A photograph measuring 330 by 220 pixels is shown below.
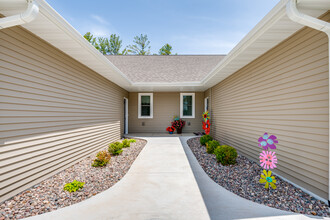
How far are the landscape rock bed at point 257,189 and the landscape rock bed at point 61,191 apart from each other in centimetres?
208

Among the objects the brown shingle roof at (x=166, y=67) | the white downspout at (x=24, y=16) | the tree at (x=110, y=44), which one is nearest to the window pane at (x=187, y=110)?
the brown shingle roof at (x=166, y=67)

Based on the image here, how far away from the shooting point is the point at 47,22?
234cm

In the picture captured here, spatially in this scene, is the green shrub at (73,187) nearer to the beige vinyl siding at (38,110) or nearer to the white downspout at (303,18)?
the beige vinyl siding at (38,110)

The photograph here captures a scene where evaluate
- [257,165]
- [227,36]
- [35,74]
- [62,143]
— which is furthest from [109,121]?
[227,36]

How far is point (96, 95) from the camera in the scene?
5227 millimetres

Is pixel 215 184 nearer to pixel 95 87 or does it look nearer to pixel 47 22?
pixel 47 22

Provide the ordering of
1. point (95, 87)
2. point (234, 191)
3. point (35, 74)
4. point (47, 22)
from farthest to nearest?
1. point (95, 87)
2. point (35, 74)
3. point (234, 191)
4. point (47, 22)

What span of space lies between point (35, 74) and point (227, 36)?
25.7ft

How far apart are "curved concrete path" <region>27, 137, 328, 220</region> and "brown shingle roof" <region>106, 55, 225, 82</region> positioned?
19.2ft

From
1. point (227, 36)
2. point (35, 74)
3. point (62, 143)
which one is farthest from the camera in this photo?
point (227, 36)

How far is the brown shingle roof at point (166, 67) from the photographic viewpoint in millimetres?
8513

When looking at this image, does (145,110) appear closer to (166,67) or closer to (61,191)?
(166,67)

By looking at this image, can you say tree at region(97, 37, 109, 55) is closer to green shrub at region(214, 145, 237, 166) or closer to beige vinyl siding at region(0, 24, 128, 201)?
beige vinyl siding at region(0, 24, 128, 201)

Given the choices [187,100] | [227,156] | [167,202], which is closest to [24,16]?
[167,202]
